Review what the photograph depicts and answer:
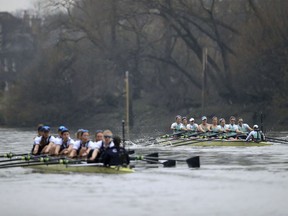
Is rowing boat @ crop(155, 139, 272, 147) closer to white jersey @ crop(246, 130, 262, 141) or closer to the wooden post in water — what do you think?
white jersey @ crop(246, 130, 262, 141)

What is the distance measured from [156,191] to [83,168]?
3.88 meters

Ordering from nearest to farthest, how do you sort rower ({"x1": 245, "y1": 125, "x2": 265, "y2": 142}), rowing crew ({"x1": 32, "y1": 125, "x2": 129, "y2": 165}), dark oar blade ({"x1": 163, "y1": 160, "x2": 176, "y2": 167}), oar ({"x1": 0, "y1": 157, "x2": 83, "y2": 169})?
rowing crew ({"x1": 32, "y1": 125, "x2": 129, "y2": 165}), oar ({"x1": 0, "y1": 157, "x2": 83, "y2": 169}), dark oar blade ({"x1": 163, "y1": 160, "x2": 176, "y2": 167}), rower ({"x1": 245, "y1": 125, "x2": 265, "y2": 142})

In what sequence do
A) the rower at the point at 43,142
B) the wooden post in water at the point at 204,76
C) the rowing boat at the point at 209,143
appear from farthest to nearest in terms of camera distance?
1. the wooden post in water at the point at 204,76
2. the rowing boat at the point at 209,143
3. the rower at the point at 43,142

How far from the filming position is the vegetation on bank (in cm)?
5862

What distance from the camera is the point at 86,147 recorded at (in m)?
26.6

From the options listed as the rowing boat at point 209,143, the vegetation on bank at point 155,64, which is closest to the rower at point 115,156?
the rowing boat at point 209,143

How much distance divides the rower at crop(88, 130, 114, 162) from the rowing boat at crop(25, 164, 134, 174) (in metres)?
0.24

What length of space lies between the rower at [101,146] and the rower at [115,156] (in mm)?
332

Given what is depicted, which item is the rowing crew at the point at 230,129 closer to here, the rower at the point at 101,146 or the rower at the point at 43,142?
the rower at the point at 43,142

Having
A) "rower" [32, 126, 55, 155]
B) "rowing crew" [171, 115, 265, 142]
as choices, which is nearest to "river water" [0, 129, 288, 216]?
"rower" [32, 126, 55, 155]

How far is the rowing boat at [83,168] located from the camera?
2519cm

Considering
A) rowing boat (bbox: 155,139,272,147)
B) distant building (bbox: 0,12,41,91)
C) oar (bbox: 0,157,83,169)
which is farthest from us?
distant building (bbox: 0,12,41,91)

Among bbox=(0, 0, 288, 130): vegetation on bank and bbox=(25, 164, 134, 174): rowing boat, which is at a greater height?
bbox=(0, 0, 288, 130): vegetation on bank

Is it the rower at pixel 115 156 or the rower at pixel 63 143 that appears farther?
the rower at pixel 63 143
